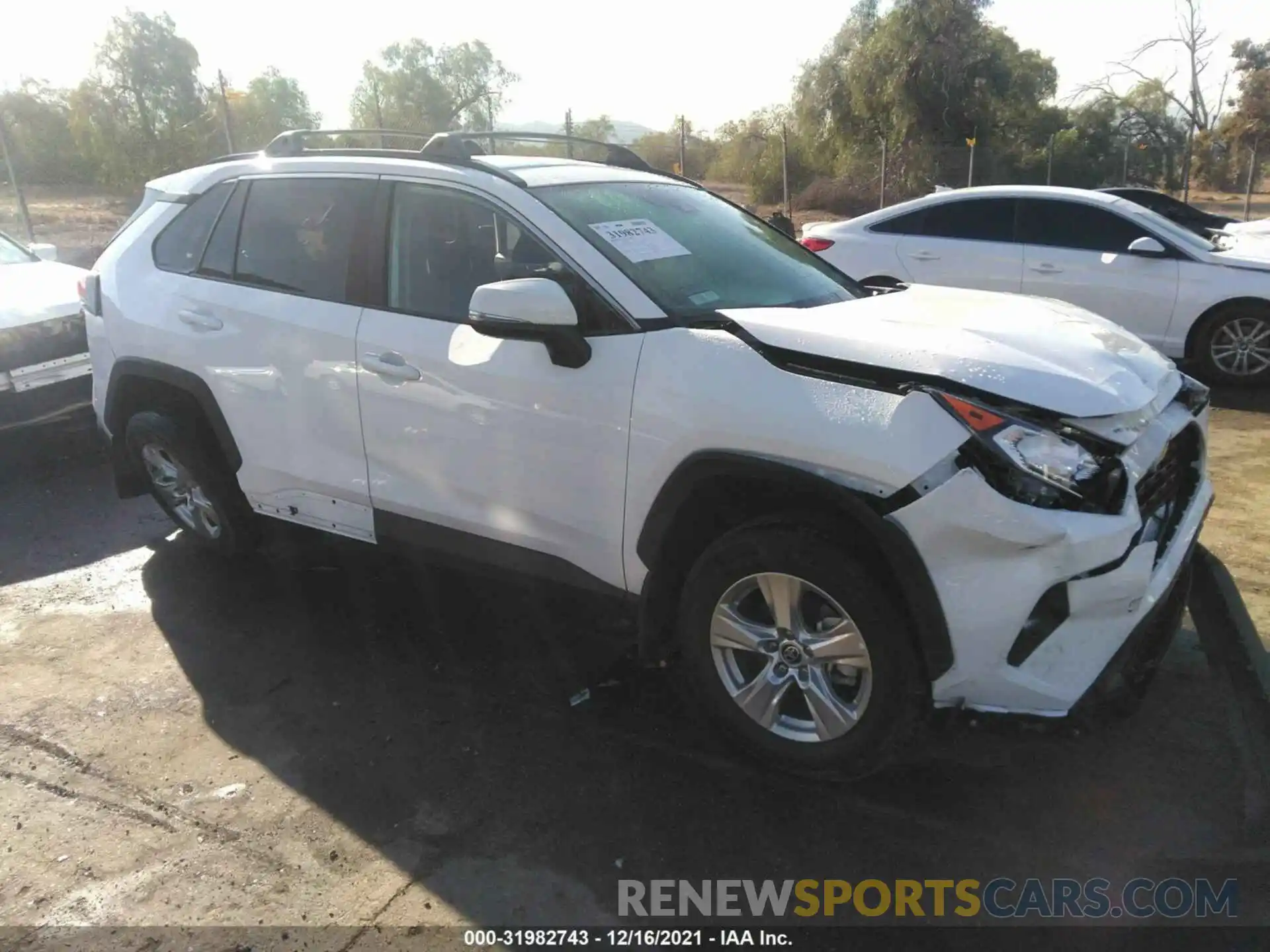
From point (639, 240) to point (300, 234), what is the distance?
1513mm

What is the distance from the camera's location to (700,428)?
2.77 metres

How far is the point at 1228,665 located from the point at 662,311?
93.5 inches

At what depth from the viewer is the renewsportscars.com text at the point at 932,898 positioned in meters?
2.43

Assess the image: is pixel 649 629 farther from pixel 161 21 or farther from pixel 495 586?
pixel 161 21

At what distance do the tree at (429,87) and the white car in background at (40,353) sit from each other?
76.6 feet

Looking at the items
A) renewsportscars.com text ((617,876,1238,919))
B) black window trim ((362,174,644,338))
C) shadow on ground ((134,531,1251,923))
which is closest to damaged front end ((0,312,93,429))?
shadow on ground ((134,531,1251,923))

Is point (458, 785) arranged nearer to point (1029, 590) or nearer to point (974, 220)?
point (1029, 590)

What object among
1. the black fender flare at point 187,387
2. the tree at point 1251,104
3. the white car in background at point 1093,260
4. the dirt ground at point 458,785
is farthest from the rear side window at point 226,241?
the tree at point 1251,104

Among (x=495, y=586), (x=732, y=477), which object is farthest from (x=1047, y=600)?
(x=495, y=586)

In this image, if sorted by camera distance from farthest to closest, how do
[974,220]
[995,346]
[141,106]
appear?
[141,106], [974,220], [995,346]

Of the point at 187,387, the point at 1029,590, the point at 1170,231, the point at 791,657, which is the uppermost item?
the point at 1170,231

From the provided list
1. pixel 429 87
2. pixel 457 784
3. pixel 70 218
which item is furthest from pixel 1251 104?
pixel 457 784

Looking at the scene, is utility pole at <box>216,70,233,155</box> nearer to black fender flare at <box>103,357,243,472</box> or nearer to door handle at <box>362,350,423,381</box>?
black fender flare at <box>103,357,243,472</box>

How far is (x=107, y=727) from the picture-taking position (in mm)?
3424
